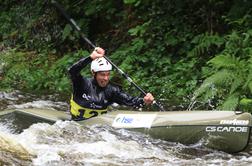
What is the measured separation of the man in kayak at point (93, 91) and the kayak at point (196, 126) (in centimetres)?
47

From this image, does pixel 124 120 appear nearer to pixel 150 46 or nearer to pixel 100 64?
pixel 100 64

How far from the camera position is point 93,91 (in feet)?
24.1

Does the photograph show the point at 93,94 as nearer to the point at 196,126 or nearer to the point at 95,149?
the point at 95,149

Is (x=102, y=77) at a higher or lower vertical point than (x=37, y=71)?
higher

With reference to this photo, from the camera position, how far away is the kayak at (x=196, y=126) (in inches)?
239

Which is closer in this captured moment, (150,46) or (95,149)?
(95,149)

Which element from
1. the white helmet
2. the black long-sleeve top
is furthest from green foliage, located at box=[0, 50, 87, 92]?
the white helmet

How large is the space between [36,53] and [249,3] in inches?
244

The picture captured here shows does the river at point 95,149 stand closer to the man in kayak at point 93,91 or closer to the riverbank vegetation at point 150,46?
the man in kayak at point 93,91

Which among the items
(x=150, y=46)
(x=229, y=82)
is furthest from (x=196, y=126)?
(x=150, y=46)

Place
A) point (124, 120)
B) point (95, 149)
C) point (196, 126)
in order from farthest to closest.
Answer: point (124, 120) < point (196, 126) < point (95, 149)

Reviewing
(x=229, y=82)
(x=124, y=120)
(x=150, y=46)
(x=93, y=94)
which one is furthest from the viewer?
(x=150, y=46)

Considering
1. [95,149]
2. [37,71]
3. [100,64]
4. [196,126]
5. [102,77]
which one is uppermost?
[100,64]

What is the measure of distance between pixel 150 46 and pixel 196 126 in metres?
5.53
